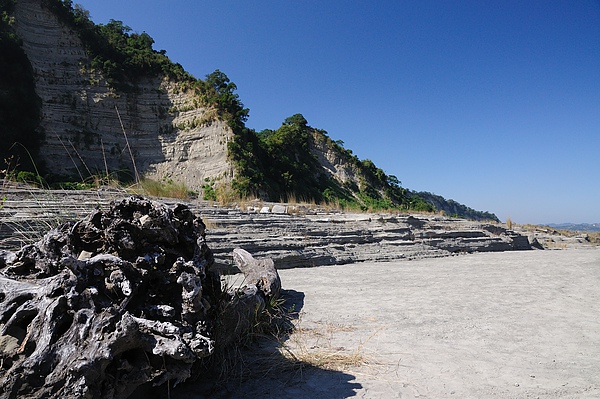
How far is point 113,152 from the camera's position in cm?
2255

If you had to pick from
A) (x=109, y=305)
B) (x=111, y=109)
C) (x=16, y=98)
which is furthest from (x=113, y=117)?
(x=109, y=305)

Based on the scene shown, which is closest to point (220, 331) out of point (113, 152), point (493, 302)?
point (493, 302)

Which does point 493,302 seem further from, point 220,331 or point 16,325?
point 16,325

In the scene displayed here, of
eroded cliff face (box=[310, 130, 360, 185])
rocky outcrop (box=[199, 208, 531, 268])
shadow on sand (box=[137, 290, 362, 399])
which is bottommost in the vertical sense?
shadow on sand (box=[137, 290, 362, 399])

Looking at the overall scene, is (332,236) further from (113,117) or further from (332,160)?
(332,160)

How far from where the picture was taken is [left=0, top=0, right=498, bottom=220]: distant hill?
20.8 m

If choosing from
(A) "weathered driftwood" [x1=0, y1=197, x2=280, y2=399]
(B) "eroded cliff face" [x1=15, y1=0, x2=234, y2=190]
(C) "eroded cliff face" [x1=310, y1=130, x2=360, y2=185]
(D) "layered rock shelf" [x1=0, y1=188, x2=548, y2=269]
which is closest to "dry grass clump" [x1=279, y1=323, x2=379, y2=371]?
(A) "weathered driftwood" [x1=0, y1=197, x2=280, y2=399]

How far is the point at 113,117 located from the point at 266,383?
24543 mm

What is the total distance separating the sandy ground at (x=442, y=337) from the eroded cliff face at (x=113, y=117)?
17784mm

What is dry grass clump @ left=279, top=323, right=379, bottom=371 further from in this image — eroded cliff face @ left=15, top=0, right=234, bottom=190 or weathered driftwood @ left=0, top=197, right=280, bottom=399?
eroded cliff face @ left=15, top=0, right=234, bottom=190

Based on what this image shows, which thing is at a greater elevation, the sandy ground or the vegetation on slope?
the vegetation on slope

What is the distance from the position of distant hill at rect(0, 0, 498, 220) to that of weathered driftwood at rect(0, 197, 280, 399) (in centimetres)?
1752

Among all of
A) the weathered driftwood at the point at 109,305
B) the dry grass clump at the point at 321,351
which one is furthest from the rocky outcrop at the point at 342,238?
the weathered driftwood at the point at 109,305

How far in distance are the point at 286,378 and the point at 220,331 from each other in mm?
686
